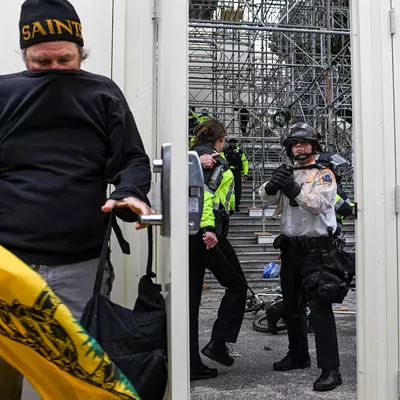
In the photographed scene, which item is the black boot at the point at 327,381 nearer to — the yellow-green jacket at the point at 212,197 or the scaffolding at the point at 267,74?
the yellow-green jacket at the point at 212,197

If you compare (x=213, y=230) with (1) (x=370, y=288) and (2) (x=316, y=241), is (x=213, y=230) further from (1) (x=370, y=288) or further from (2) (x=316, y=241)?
(1) (x=370, y=288)

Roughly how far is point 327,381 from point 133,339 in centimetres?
214

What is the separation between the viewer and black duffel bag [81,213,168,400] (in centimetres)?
143

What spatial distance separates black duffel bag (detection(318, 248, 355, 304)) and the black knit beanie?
7.07 ft

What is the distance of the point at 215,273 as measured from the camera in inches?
143

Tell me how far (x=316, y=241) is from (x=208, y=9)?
9.76 meters

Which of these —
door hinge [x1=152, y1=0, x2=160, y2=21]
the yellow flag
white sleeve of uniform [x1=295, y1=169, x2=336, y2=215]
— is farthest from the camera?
white sleeve of uniform [x1=295, y1=169, x2=336, y2=215]

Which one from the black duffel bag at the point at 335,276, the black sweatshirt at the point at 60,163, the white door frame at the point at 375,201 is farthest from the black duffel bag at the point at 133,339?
the black duffel bag at the point at 335,276

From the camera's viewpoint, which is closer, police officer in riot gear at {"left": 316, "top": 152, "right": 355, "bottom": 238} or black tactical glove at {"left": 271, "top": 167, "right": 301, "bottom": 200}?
black tactical glove at {"left": 271, "top": 167, "right": 301, "bottom": 200}

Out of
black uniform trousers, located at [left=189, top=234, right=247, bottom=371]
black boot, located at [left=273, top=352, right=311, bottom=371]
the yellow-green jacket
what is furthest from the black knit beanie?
black boot, located at [left=273, top=352, right=311, bottom=371]

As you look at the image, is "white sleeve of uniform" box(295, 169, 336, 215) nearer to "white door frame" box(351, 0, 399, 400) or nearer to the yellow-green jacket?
the yellow-green jacket

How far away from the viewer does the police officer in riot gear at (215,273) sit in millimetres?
3479

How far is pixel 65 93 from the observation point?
1668mm

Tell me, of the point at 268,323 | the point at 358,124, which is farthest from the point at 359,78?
the point at 268,323
